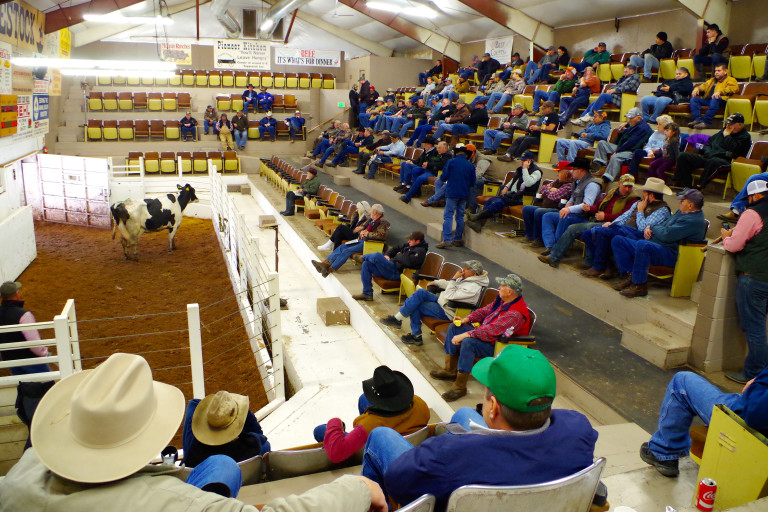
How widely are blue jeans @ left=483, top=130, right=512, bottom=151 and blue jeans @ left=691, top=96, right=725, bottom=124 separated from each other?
3.47 meters

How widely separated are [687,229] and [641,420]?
94.0 inches

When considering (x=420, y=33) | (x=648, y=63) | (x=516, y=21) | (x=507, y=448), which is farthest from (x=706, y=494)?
(x=420, y=33)

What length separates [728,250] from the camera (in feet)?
15.6

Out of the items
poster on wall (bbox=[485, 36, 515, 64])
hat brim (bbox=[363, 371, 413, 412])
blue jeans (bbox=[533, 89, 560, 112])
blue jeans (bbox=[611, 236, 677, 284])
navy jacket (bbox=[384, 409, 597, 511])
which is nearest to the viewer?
navy jacket (bbox=[384, 409, 597, 511])

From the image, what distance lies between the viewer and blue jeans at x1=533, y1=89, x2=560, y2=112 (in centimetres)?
1242

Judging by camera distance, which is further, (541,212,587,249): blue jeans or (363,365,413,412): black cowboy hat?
(541,212,587,249): blue jeans

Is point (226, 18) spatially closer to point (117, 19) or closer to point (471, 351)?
point (117, 19)

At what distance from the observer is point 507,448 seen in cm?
213

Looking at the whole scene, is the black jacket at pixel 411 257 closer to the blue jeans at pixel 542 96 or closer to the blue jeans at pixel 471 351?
the blue jeans at pixel 471 351

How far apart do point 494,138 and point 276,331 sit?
7.59 metres

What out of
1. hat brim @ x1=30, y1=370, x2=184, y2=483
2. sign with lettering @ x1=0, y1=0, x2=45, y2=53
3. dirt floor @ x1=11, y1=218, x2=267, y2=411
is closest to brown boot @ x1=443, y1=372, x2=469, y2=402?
dirt floor @ x1=11, y1=218, x2=267, y2=411

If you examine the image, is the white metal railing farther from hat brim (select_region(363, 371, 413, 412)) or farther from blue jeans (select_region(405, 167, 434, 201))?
blue jeans (select_region(405, 167, 434, 201))

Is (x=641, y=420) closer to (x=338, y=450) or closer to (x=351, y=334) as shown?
(x=338, y=450)

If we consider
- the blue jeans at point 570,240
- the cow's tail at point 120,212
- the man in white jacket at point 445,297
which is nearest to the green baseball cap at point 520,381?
the man in white jacket at point 445,297
